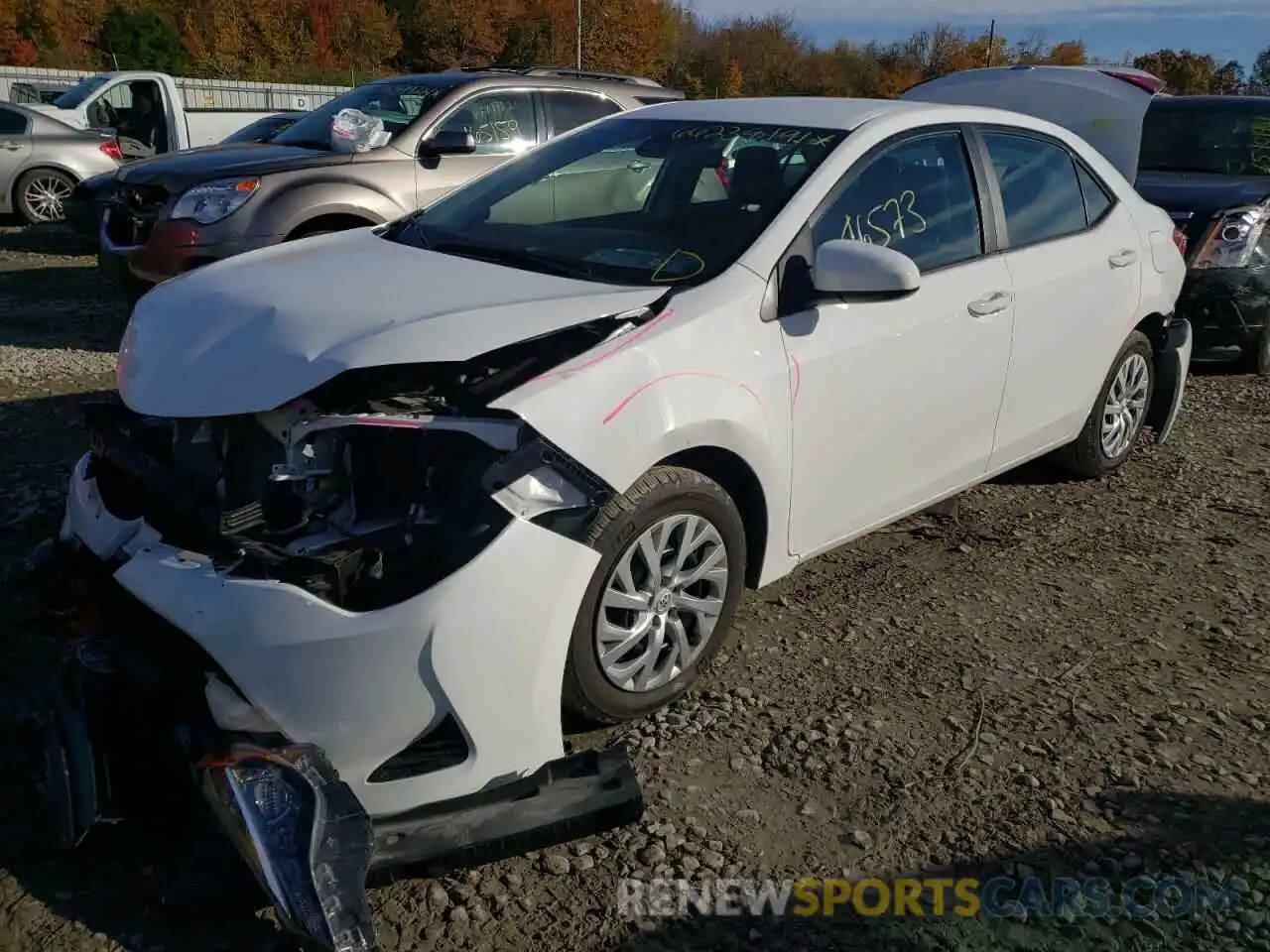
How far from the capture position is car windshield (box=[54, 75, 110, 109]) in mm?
13117

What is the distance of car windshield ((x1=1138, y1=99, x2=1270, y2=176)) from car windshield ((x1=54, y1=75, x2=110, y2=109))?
11732mm

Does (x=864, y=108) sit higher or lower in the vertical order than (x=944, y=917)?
higher

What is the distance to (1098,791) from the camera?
9.54ft

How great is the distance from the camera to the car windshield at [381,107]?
24.4 feet

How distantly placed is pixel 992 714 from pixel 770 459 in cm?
101

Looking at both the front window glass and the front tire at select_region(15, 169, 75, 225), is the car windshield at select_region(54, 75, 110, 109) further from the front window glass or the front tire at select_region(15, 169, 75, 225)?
the front window glass

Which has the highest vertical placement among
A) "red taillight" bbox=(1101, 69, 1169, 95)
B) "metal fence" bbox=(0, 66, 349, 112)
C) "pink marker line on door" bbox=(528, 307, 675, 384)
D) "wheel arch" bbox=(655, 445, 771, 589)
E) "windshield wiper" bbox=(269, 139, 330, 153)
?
"metal fence" bbox=(0, 66, 349, 112)

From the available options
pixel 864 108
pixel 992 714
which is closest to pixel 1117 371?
pixel 864 108

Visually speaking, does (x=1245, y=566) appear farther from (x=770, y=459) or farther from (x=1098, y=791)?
(x=770, y=459)

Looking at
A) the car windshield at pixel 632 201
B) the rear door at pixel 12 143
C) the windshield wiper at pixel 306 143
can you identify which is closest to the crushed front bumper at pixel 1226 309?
the car windshield at pixel 632 201

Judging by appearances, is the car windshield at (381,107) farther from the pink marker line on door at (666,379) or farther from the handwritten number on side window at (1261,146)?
the handwritten number on side window at (1261,146)

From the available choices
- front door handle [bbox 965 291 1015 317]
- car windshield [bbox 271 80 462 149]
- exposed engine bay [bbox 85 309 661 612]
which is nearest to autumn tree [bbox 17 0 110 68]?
car windshield [bbox 271 80 462 149]

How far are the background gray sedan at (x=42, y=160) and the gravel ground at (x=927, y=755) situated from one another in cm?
838

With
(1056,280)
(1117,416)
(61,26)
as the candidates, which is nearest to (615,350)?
(1056,280)
